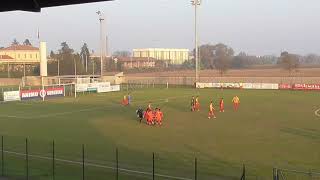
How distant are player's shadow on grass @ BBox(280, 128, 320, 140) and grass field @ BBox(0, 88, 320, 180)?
6 cm

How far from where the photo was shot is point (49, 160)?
23.1m

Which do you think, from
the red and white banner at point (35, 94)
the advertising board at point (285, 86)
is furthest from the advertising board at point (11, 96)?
the advertising board at point (285, 86)

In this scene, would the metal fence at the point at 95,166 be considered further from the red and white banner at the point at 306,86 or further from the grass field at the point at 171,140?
the red and white banner at the point at 306,86

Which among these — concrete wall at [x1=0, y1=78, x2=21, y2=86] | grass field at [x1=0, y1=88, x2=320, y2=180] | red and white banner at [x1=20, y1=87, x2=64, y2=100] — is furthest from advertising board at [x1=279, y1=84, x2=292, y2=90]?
concrete wall at [x1=0, y1=78, x2=21, y2=86]

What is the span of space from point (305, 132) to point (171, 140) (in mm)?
9343

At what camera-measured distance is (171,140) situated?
29.3 m

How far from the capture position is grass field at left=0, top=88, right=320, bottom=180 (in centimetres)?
2111

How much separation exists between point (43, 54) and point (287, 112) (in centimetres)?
6051

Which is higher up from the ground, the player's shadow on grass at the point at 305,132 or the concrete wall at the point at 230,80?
the concrete wall at the point at 230,80

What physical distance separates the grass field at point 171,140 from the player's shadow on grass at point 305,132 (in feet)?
0.19

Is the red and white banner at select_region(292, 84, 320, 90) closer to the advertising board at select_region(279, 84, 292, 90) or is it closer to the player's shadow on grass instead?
the advertising board at select_region(279, 84, 292, 90)

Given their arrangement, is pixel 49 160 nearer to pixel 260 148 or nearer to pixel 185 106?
pixel 260 148

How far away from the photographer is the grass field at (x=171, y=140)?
69.3 feet

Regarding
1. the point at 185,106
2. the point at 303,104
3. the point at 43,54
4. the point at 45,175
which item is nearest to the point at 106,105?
the point at 185,106
